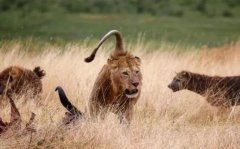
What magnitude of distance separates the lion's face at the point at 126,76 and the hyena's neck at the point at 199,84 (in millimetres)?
3344

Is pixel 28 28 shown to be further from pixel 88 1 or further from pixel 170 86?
pixel 170 86

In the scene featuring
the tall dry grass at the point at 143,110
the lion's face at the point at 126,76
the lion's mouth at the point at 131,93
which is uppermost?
the lion's face at the point at 126,76

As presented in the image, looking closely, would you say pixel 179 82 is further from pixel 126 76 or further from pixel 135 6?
pixel 135 6

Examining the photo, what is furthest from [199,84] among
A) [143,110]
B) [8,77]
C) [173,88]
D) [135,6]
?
[135,6]

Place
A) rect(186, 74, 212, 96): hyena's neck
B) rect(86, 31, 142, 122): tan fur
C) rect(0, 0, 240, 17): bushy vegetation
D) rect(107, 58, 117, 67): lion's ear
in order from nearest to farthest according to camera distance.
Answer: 1. rect(86, 31, 142, 122): tan fur
2. rect(107, 58, 117, 67): lion's ear
3. rect(186, 74, 212, 96): hyena's neck
4. rect(0, 0, 240, 17): bushy vegetation

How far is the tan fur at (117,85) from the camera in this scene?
1000cm

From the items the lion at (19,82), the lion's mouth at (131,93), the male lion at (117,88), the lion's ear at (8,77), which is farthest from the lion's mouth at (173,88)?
the lion's mouth at (131,93)

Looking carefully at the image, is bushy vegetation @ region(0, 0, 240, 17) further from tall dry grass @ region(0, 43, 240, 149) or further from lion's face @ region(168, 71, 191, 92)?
lion's face @ region(168, 71, 191, 92)

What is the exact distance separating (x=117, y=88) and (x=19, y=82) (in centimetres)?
301

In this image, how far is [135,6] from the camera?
44.3 metres

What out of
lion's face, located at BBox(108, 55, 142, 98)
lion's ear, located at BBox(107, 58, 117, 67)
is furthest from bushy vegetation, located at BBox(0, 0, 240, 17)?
lion's face, located at BBox(108, 55, 142, 98)

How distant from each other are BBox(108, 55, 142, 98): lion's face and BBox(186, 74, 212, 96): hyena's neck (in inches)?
132

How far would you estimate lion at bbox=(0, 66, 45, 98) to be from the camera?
12469mm

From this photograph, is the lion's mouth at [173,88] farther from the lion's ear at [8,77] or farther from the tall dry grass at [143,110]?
the lion's ear at [8,77]
